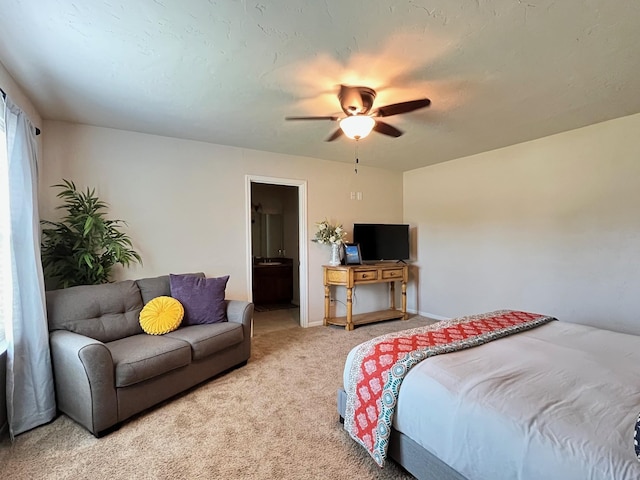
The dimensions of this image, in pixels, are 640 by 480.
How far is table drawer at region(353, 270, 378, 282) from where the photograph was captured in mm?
4504

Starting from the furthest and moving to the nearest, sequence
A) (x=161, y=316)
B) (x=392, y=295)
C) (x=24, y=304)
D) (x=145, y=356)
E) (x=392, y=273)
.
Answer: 1. (x=392, y=295)
2. (x=392, y=273)
3. (x=161, y=316)
4. (x=145, y=356)
5. (x=24, y=304)

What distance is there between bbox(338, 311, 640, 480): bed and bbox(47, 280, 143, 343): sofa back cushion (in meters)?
2.00

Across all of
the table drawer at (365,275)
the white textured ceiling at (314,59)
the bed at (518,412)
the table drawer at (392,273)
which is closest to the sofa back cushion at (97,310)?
the white textured ceiling at (314,59)

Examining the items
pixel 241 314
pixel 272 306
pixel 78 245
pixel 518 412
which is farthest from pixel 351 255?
pixel 518 412

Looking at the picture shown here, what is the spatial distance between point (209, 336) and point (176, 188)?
183 cm

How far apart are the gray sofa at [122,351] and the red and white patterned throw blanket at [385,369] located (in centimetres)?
139

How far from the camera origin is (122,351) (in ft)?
7.72

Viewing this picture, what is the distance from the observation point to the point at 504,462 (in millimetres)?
1211

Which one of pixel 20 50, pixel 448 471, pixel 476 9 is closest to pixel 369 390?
pixel 448 471

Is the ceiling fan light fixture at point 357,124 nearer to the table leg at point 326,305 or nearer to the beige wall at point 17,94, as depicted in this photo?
the beige wall at point 17,94

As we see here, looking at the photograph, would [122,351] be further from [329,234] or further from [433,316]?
[433,316]

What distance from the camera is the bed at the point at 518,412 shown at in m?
1.10

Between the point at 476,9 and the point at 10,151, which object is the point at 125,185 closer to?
the point at 10,151

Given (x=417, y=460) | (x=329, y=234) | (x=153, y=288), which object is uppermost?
(x=329, y=234)
